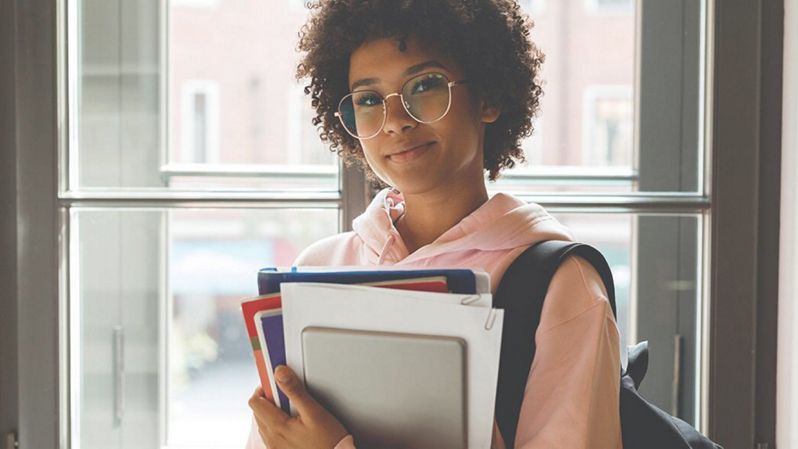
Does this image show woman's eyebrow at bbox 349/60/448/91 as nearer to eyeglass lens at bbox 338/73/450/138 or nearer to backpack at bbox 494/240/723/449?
eyeglass lens at bbox 338/73/450/138

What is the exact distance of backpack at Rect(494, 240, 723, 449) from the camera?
952 millimetres

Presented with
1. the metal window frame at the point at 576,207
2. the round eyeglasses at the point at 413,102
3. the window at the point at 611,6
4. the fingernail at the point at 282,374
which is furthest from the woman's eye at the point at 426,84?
the window at the point at 611,6

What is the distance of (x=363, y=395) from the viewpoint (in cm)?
89

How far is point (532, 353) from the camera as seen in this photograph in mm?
954

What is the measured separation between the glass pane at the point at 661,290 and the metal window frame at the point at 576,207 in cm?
4

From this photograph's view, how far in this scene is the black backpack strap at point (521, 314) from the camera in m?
0.95

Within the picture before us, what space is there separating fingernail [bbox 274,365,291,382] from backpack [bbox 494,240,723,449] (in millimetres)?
257

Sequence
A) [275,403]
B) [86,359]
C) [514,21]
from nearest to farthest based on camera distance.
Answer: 1. [275,403]
2. [514,21]
3. [86,359]

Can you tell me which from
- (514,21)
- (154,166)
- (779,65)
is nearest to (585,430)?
(514,21)

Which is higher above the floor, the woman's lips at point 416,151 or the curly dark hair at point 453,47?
the curly dark hair at point 453,47

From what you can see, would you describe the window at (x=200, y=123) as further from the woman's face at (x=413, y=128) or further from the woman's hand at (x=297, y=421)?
the woman's hand at (x=297, y=421)

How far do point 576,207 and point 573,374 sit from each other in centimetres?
71

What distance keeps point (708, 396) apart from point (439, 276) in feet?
3.04

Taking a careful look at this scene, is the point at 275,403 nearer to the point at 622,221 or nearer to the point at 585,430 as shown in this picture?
the point at 585,430
